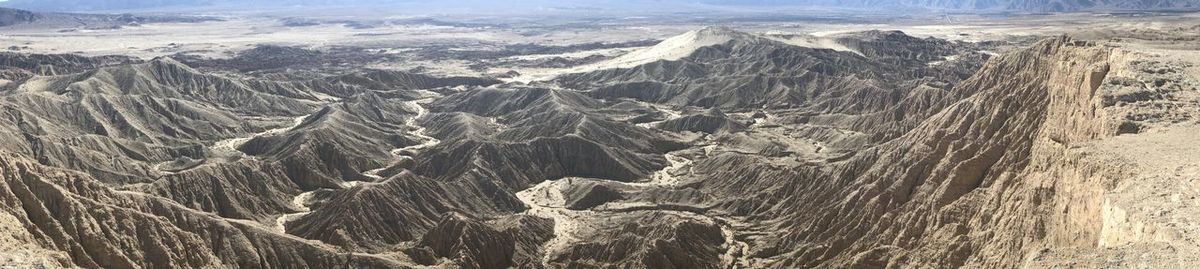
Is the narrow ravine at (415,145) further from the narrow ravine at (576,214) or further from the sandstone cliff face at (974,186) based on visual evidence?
the sandstone cliff face at (974,186)

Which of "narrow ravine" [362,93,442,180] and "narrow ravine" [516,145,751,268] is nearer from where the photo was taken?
"narrow ravine" [516,145,751,268]

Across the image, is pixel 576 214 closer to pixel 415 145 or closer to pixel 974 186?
pixel 974 186

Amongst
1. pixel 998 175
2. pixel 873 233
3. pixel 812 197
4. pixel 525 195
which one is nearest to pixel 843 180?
pixel 812 197

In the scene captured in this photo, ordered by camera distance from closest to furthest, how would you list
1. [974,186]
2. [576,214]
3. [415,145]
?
[974,186]
[576,214]
[415,145]

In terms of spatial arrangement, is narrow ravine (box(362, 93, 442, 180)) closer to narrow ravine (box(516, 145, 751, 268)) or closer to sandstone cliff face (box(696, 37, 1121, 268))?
narrow ravine (box(516, 145, 751, 268))

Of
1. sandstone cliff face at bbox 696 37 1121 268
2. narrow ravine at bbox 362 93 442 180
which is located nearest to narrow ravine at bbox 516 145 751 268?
sandstone cliff face at bbox 696 37 1121 268

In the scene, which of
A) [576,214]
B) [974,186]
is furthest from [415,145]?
[974,186]

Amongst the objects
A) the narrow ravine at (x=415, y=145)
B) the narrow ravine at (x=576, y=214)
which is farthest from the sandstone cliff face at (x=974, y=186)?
the narrow ravine at (x=415, y=145)

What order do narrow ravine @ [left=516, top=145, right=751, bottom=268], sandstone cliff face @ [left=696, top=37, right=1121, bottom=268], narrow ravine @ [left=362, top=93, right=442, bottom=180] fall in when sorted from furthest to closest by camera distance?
narrow ravine @ [left=362, top=93, right=442, bottom=180] < narrow ravine @ [left=516, top=145, right=751, bottom=268] < sandstone cliff face @ [left=696, top=37, right=1121, bottom=268]

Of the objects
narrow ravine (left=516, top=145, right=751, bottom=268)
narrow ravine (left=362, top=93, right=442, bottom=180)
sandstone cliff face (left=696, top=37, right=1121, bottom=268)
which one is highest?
sandstone cliff face (left=696, top=37, right=1121, bottom=268)

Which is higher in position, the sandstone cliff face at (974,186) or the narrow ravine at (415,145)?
the sandstone cliff face at (974,186)

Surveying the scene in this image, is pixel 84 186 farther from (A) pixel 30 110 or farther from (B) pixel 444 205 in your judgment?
(A) pixel 30 110
